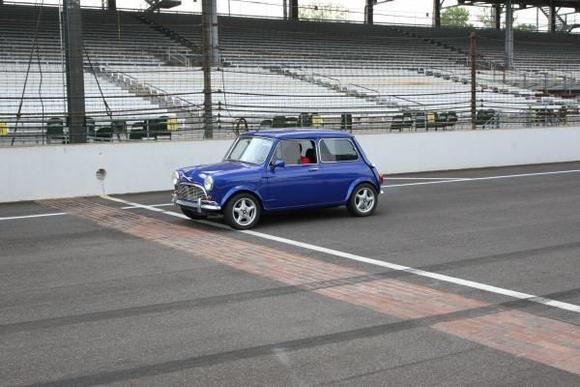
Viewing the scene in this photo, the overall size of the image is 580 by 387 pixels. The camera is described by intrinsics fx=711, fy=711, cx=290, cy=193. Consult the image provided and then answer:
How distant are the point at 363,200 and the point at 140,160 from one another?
19.0 ft

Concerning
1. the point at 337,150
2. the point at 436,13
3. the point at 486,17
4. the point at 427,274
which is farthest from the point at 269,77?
the point at 486,17

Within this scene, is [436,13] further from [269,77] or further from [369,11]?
[269,77]

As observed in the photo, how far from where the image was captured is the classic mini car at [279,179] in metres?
10.4

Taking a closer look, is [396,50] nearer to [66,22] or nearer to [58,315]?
[66,22]

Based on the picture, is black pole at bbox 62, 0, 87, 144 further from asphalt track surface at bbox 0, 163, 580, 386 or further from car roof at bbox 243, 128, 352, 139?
car roof at bbox 243, 128, 352, 139

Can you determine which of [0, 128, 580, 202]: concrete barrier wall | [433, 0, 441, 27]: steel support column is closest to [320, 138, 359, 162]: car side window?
[0, 128, 580, 202]: concrete barrier wall

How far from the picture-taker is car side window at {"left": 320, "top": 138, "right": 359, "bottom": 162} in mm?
11367

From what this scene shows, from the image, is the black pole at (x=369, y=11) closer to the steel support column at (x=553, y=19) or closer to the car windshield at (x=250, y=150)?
the steel support column at (x=553, y=19)

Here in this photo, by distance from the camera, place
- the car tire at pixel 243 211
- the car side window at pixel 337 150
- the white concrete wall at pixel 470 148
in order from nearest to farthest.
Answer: the car tire at pixel 243 211 → the car side window at pixel 337 150 → the white concrete wall at pixel 470 148

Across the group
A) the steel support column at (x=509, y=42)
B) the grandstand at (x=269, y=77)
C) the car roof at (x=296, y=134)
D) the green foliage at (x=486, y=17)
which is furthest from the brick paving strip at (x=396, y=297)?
the green foliage at (x=486, y=17)

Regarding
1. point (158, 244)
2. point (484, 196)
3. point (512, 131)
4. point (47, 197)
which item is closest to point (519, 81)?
point (512, 131)

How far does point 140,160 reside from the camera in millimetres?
15352

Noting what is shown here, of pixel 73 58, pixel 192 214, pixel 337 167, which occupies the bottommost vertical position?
pixel 192 214

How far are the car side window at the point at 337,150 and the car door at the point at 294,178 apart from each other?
0.59 feet
